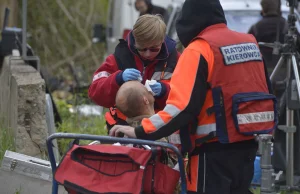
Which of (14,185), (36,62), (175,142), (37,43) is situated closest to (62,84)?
(36,62)

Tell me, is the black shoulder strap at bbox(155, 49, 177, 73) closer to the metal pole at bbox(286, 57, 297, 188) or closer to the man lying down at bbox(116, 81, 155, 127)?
the man lying down at bbox(116, 81, 155, 127)

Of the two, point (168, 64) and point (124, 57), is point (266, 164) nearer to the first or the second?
point (168, 64)

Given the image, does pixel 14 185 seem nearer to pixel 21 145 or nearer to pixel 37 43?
pixel 21 145

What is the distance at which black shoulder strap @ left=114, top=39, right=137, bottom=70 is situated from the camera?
498 centimetres

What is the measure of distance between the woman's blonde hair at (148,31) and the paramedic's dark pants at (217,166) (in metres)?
0.91

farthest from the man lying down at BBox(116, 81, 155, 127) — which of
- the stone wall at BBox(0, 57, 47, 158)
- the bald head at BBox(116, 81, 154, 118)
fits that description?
the stone wall at BBox(0, 57, 47, 158)

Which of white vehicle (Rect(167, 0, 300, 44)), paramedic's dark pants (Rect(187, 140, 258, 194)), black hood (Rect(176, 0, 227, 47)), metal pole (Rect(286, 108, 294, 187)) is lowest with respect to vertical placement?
metal pole (Rect(286, 108, 294, 187))

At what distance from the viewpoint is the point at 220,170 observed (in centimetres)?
406

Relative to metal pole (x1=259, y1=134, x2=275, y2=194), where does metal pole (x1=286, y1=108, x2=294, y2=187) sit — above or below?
below

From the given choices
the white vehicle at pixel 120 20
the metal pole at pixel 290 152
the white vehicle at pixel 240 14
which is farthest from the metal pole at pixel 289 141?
the white vehicle at pixel 120 20

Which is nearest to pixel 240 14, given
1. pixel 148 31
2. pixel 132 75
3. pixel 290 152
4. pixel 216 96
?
pixel 290 152

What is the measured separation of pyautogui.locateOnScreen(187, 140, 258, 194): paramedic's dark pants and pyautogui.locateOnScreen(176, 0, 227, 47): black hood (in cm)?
63

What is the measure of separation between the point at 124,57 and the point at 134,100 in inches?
31.3

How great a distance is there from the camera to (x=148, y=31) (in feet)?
15.3
